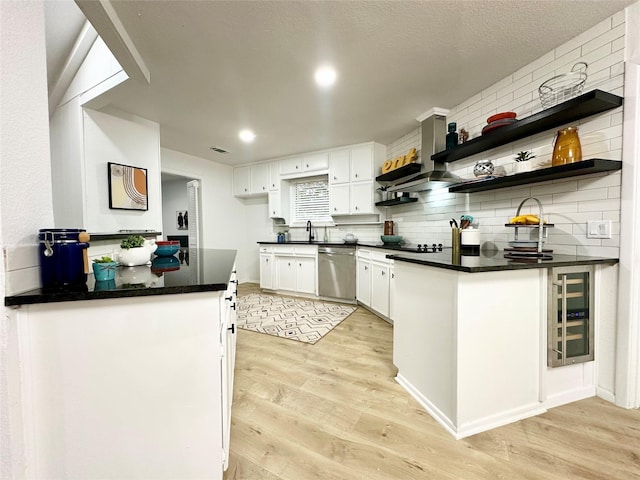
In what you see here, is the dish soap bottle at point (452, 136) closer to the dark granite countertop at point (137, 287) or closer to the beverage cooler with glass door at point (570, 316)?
the beverage cooler with glass door at point (570, 316)

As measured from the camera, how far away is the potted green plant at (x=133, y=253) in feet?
5.01

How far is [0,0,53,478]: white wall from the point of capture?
0.87 meters

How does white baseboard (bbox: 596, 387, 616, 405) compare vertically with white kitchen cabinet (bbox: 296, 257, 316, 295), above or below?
below

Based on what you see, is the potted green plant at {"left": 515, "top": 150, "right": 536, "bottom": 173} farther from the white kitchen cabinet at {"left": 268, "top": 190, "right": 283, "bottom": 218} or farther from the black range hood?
the white kitchen cabinet at {"left": 268, "top": 190, "right": 283, "bottom": 218}

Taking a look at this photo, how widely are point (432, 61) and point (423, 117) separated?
965mm

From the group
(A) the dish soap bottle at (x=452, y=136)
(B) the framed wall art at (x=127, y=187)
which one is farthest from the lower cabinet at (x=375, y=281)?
(B) the framed wall art at (x=127, y=187)

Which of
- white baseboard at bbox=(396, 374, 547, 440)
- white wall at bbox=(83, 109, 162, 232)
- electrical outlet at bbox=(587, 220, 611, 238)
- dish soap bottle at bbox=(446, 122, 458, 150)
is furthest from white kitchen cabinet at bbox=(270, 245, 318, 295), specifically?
electrical outlet at bbox=(587, 220, 611, 238)

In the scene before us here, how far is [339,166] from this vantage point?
4230 mm

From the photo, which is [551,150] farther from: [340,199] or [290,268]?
[290,268]

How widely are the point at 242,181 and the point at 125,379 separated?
479 cm

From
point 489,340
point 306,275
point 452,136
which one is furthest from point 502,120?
point 306,275

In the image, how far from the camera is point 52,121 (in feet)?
10.3

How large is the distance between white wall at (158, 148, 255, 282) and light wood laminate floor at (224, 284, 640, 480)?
371 centimetres

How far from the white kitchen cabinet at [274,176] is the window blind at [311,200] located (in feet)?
1.21
